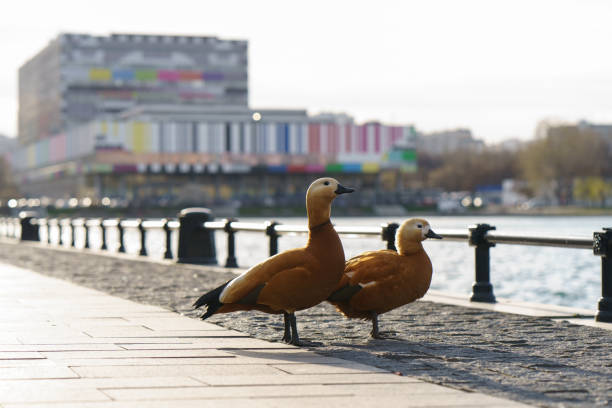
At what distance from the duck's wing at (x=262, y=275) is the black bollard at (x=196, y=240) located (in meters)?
12.2

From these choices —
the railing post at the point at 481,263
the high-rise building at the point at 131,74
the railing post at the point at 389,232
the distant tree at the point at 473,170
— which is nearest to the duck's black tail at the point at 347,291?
the railing post at the point at 481,263

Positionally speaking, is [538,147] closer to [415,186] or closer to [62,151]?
[415,186]

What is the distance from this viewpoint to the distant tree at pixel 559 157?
128000 mm

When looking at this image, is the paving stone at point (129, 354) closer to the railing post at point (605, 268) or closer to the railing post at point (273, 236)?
the railing post at point (605, 268)

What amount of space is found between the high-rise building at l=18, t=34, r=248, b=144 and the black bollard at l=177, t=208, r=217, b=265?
153 meters

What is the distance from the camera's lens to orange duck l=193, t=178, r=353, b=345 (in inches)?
307

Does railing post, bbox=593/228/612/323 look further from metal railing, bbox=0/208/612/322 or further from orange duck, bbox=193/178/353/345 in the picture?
orange duck, bbox=193/178/353/345

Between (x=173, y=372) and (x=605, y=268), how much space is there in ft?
15.2

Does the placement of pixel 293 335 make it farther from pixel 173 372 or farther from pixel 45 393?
pixel 45 393

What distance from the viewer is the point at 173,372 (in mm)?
6539

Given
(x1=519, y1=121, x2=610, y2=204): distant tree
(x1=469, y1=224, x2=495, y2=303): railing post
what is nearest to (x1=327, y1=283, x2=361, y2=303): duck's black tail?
(x1=469, y1=224, x2=495, y2=303): railing post

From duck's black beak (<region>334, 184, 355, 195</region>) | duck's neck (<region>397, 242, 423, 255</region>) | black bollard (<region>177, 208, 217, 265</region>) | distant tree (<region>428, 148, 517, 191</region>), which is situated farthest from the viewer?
distant tree (<region>428, 148, 517, 191</region>)

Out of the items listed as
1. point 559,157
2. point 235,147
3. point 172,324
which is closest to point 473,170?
point 559,157

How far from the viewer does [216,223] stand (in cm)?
1891
